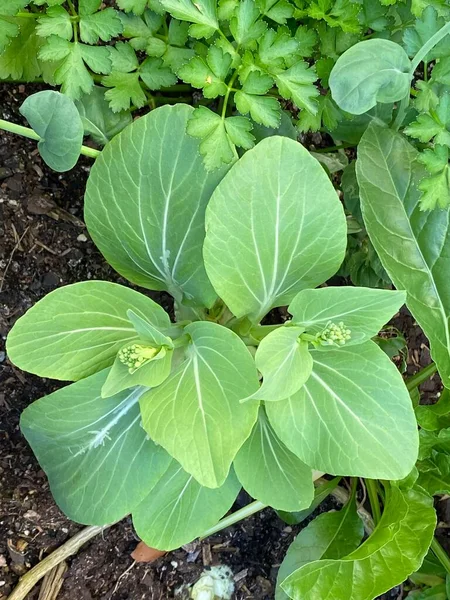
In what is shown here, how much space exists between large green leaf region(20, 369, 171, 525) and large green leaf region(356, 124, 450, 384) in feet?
1.75

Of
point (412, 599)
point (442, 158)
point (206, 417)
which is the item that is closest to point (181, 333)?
point (206, 417)

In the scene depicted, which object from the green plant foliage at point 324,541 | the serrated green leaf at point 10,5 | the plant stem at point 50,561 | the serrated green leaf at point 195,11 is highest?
the serrated green leaf at point 195,11

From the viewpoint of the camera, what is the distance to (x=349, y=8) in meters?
1.04

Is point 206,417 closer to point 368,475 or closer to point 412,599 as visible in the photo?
point 368,475

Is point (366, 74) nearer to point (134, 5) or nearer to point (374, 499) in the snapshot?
point (134, 5)

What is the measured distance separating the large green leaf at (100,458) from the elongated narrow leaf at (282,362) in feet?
0.96

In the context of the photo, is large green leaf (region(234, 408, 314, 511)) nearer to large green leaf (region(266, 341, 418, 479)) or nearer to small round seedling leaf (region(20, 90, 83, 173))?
large green leaf (region(266, 341, 418, 479))

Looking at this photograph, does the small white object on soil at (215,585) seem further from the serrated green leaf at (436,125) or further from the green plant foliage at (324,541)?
the serrated green leaf at (436,125)

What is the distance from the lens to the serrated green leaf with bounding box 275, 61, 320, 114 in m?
1.01

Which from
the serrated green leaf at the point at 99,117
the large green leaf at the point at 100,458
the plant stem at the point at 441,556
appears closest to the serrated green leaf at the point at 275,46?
the serrated green leaf at the point at 99,117

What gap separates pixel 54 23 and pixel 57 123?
17 cm

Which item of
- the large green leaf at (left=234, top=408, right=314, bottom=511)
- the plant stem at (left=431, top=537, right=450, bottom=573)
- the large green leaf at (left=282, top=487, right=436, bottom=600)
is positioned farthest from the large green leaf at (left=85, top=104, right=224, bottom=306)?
the plant stem at (left=431, top=537, right=450, bottom=573)

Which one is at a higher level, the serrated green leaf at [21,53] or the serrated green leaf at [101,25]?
the serrated green leaf at [101,25]

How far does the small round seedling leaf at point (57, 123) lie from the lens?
0.94 meters
